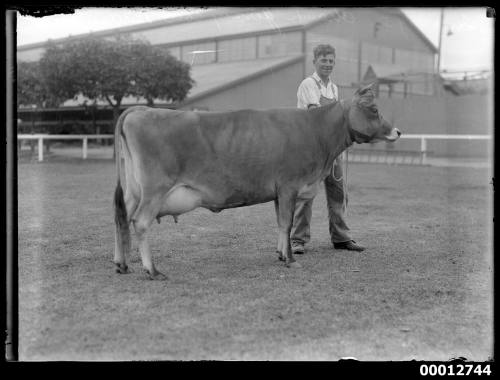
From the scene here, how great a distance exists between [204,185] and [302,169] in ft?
3.48

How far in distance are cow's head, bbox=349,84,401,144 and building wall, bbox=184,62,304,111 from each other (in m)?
5.53

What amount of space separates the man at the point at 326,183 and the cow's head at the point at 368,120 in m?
0.59

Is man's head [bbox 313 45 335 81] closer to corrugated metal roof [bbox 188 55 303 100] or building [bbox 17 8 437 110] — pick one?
building [bbox 17 8 437 110]

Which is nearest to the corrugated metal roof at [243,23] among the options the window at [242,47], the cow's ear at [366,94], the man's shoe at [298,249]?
the window at [242,47]

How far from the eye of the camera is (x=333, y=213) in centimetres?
707

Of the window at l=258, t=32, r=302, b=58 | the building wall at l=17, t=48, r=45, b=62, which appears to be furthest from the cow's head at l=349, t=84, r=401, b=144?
the window at l=258, t=32, r=302, b=58

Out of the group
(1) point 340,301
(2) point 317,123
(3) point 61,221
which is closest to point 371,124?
(2) point 317,123

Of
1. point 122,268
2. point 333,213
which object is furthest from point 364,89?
point 122,268

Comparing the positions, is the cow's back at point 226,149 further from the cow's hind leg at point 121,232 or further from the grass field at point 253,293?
the grass field at point 253,293

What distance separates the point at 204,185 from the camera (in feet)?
18.0

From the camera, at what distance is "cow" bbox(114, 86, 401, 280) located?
208 inches

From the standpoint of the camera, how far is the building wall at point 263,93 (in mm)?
12258

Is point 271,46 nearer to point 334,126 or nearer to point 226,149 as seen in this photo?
point 334,126
